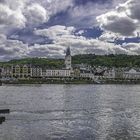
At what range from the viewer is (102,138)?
1430 inches

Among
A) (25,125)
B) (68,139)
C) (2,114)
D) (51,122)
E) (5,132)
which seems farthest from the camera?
(2,114)

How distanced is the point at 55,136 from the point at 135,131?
780cm

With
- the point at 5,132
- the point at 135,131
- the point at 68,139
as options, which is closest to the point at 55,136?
the point at 68,139

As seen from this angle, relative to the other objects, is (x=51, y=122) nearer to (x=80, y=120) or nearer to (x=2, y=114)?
(x=80, y=120)

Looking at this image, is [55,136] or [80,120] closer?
[55,136]

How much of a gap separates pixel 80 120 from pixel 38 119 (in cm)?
470

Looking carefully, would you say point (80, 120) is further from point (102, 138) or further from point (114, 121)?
point (102, 138)

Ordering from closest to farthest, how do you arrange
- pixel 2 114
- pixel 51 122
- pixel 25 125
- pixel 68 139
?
pixel 68 139
pixel 25 125
pixel 51 122
pixel 2 114

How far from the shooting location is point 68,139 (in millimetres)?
35531

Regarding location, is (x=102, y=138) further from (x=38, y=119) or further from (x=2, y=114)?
(x=2, y=114)

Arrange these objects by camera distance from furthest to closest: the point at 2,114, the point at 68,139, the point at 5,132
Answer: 1. the point at 2,114
2. the point at 5,132
3. the point at 68,139

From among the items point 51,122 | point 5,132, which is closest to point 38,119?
point 51,122

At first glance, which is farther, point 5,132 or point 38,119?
point 38,119

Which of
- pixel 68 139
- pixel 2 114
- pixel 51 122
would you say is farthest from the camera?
pixel 2 114
